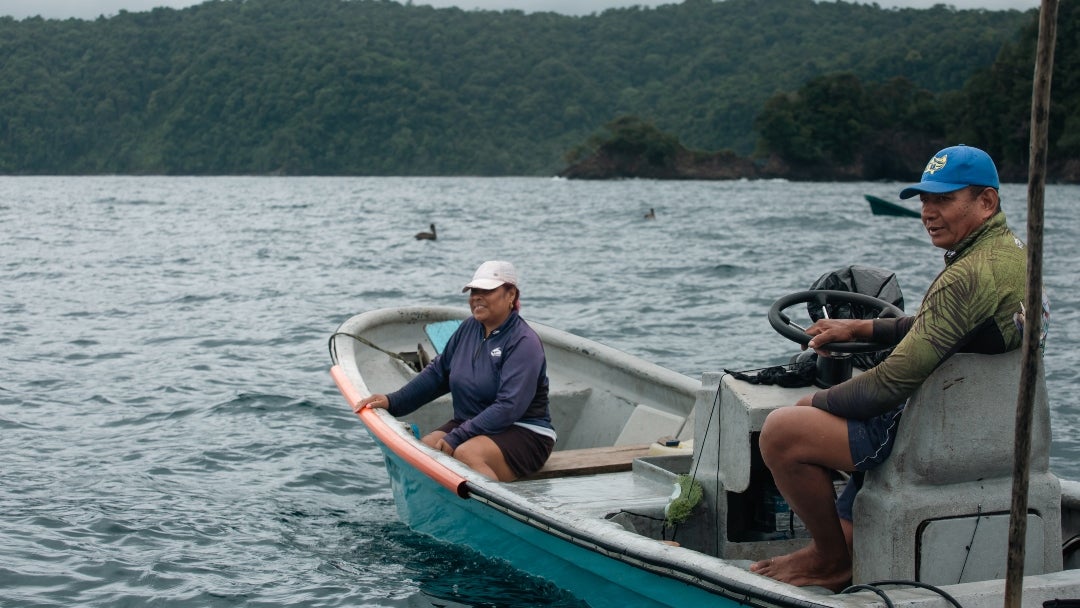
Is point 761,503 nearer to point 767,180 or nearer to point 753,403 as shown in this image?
point 753,403

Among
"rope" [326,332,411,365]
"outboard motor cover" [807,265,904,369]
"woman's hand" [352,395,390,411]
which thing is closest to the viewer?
"outboard motor cover" [807,265,904,369]

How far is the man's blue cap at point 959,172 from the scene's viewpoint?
423cm

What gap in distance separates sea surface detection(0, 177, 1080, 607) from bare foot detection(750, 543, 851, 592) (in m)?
1.28

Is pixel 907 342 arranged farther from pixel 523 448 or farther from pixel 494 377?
pixel 494 377

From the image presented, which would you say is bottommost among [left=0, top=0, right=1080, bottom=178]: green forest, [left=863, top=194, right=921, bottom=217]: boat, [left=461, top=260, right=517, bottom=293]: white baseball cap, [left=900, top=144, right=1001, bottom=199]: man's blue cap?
[left=863, top=194, right=921, bottom=217]: boat

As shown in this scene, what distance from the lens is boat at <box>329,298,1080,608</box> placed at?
433 cm

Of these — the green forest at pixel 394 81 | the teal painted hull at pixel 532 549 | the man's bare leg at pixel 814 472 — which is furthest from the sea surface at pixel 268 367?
the green forest at pixel 394 81

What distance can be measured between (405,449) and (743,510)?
2.04m

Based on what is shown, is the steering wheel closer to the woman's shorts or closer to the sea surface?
the sea surface

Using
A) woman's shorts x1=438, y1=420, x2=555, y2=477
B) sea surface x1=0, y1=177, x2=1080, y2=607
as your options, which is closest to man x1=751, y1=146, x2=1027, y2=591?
sea surface x1=0, y1=177, x2=1080, y2=607

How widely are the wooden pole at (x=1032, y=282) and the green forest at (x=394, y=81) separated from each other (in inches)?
4697

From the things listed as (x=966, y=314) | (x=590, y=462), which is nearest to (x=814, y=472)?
(x=966, y=314)

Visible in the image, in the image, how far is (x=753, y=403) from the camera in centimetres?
489

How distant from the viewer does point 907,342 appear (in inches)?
165
